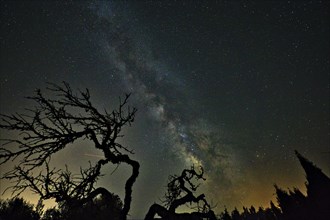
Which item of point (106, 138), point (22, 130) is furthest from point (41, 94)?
point (106, 138)

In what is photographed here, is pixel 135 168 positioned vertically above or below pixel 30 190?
above

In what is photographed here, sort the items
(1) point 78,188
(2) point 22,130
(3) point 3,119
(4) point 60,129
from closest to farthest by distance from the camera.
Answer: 1. (3) point 3,119
2. (2) point 22,130
3. (4) point 60,129
4. (1) point 78,188

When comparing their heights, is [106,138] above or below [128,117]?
below

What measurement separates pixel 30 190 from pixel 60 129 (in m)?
3.20

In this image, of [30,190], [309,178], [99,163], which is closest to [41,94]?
[99,163]

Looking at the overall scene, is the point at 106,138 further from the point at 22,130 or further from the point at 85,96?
the point at 22,130

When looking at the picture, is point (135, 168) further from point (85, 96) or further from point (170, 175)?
point (170, 175)

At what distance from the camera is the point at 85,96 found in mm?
7730

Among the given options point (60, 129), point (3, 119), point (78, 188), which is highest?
point (60, 129)

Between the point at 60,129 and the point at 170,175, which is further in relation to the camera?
the point at 170,175

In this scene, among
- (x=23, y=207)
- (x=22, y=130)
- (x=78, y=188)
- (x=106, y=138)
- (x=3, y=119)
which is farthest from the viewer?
(x=23, y=207)

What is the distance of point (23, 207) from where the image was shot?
47938mm

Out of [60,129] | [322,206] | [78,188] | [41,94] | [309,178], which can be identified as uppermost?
[309,178]

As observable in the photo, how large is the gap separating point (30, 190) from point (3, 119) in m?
3.73
